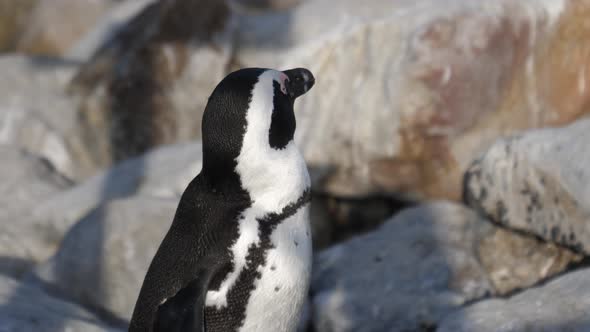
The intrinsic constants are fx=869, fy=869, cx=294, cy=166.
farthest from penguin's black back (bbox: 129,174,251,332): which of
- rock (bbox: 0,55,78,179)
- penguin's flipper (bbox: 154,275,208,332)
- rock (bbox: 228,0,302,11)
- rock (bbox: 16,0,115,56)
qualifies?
rock (bbox: 16,0,115,56)

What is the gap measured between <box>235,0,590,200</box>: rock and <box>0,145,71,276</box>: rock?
1.37m

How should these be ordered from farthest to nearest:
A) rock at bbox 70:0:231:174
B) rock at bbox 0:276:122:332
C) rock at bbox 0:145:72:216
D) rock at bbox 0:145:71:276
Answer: rock at bbox 70:0:231:174, rock at bbox 0:145:72:216, rock at bbox 0:145:71:276, rock at bbox 0:276:122:332

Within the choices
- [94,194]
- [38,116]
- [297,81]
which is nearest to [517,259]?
[297,81]

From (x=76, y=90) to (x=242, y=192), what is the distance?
360 cm

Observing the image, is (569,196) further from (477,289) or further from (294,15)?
(294,15)

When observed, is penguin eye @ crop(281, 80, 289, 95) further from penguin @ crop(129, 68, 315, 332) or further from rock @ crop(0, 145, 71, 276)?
rock @ crop(0, 145, 71, 276)

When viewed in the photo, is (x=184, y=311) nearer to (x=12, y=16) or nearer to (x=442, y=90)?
(x=442, y=90)

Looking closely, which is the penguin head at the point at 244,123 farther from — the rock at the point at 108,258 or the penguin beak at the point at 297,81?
the rock at the point at 108,258

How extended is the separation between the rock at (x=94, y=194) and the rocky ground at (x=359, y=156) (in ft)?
0.04

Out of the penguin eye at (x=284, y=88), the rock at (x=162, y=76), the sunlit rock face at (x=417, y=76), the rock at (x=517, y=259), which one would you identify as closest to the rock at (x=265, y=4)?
the rock at (x=162, y=76)

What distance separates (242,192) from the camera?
2189mm

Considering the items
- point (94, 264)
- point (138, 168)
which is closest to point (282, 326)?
point (94, 264)

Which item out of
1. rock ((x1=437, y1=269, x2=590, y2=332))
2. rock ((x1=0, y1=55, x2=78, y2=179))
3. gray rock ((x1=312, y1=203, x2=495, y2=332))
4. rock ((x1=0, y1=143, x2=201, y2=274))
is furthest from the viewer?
rock ((x1=0, y1=55, x2=78, y2=179))

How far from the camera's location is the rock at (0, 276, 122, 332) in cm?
266
